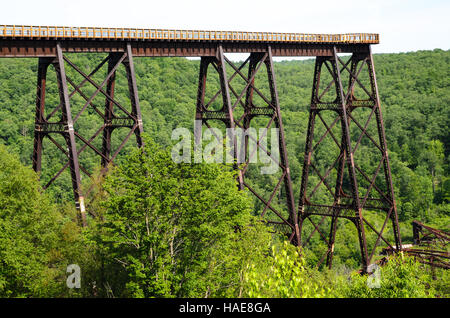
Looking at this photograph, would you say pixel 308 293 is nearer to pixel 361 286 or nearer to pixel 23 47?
pixel 361 286

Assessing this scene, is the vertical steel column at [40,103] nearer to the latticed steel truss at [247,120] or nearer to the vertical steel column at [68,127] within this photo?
the latticed steel truss at [247,120]

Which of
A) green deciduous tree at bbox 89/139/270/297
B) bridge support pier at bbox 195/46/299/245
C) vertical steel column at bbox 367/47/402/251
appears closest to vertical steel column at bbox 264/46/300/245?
bridge support pier at bbox 195/46/299/245

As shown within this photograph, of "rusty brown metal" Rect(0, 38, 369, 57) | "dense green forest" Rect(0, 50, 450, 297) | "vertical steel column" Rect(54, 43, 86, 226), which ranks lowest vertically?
"dense green forest" Rect(0, 50, 450, 297)

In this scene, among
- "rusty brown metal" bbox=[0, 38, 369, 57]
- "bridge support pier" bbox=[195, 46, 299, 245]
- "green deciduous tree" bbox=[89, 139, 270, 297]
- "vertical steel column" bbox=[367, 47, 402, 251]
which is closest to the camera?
"green deciduous tree" bbox=[89, 139, 270, 297]

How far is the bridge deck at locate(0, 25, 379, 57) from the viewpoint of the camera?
784 inches

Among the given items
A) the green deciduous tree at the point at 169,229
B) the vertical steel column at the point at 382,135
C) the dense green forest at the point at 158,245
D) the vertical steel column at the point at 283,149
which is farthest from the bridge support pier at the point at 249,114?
the vertical steel column at the point at 382,135

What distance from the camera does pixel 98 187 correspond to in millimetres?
22844

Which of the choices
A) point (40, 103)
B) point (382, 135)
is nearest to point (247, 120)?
point (382, 135)

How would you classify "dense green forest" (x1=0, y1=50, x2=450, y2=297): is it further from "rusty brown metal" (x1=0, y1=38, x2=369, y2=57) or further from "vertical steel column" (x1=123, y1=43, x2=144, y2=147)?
"rusty brown metal" (x1=0, y1=38, x2=369, y2=57)

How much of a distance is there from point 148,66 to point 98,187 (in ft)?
237

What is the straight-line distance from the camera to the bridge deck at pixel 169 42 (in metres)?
19.9

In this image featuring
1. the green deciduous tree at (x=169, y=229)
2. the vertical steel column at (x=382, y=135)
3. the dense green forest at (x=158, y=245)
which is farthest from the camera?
Answer: the vertical steel column at (x=382, y=135)

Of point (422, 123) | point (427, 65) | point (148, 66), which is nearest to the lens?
point (422, 123)

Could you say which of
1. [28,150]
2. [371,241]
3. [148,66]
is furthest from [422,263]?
[148,66]
